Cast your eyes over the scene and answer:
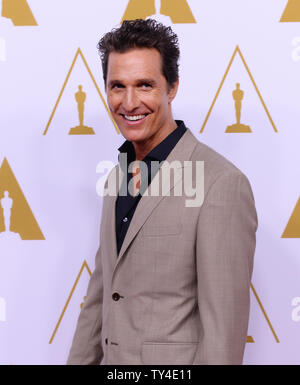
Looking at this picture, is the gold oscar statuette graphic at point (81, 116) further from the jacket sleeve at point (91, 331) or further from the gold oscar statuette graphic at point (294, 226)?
the gold oscar statuette graphic at point (294, 226)

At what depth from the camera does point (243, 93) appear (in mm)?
1725

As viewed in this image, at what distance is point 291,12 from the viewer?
1708 mm

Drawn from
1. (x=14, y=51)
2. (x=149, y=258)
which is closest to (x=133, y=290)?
(x=149, y=258)

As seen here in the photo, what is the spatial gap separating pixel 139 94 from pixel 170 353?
1.99ft

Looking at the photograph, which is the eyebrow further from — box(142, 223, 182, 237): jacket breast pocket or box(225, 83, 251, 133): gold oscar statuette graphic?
box(225, 83, 251, 133): gold oscar statuette graphic

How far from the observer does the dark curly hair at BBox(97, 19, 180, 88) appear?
1.25 metres

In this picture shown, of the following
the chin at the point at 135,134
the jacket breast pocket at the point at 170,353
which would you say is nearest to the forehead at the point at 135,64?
the chin at the point at 135,134

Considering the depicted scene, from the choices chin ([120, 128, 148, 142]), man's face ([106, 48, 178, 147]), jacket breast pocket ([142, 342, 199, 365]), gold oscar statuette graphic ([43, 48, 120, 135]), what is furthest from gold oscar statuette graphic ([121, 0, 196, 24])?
jacket breast pocket ([142, 342, 199, 365])

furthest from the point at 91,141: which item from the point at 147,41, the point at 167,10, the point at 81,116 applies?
the point at 147,41

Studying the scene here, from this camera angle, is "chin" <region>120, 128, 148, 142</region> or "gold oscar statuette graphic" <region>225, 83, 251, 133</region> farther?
"gold oscar statuette graphic" <region>225, 83, 251, 133</region>

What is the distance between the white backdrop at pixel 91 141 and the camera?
1.72m

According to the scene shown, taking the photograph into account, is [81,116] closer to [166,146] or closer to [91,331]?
[166,146]

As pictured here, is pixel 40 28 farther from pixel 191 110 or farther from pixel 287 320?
pixel 287 320

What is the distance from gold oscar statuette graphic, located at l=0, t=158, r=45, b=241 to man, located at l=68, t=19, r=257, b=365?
60cm
